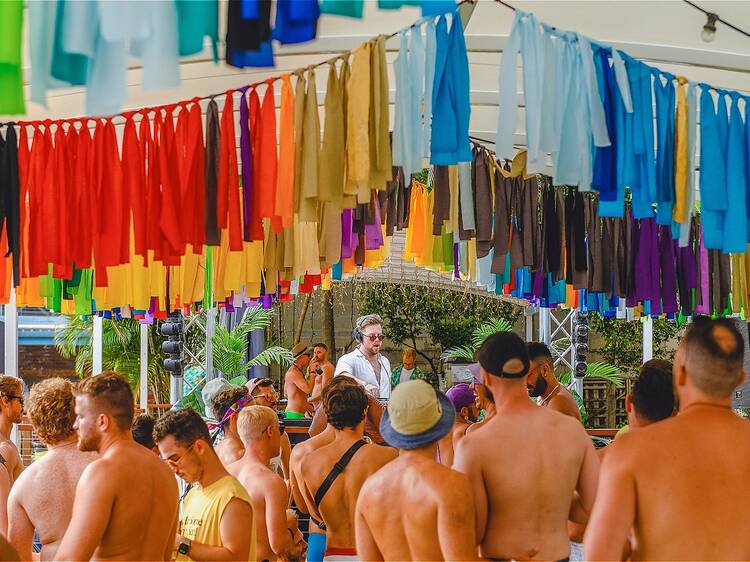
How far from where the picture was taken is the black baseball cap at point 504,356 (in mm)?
4121

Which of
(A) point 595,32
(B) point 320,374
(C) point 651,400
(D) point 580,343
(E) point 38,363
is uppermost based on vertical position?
(A) point 595,32

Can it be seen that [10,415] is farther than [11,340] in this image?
No

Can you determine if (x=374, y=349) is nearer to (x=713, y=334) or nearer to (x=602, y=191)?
(x=602, y=191)

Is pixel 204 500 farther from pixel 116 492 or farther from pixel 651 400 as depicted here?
pixel 651 400

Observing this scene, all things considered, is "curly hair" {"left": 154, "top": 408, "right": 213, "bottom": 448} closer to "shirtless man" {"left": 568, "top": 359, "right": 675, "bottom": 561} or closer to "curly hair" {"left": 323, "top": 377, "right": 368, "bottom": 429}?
"curly hair" {"left": 323, "top": 377, "right": 368, "bottom": 429}

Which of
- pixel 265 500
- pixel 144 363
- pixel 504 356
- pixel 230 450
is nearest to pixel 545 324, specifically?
pixel 144 363

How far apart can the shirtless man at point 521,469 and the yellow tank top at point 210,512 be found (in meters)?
1.00

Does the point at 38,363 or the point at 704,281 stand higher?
the point at 704,281

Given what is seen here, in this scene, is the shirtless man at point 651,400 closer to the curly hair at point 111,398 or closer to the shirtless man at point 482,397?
the shirtless man at point 482,397

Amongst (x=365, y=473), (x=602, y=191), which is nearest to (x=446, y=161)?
(x=602, y=191)

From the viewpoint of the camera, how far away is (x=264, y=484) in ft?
16.8

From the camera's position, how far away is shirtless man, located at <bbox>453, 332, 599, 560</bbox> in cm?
400

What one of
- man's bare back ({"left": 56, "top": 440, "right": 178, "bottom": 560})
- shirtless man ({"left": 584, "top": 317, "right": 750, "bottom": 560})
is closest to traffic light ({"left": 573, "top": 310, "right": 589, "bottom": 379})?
man's bare back ({"left": 56, "top": 440, "right": 178, "bottom": 560})

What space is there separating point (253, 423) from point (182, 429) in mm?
848
